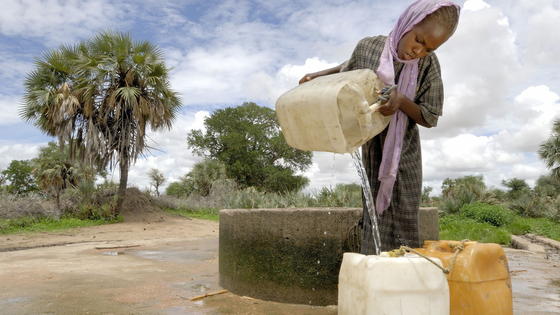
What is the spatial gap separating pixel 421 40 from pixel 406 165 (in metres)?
0.58

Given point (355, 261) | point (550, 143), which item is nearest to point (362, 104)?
point (355, 261)

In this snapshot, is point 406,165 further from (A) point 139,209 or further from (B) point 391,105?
(A) point 139,209

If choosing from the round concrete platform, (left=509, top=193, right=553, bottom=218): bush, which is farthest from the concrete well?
(left=509, top=193, right=553, bottom=218): bush

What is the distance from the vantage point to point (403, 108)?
77.6 inches

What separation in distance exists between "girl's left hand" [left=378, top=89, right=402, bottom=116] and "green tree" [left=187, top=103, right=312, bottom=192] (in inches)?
1089

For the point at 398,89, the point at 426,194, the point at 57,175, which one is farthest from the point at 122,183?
the point at 398,89

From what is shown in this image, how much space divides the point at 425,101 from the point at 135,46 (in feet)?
52.3

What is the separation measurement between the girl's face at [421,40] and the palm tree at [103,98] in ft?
48.2

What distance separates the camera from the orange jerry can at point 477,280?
167 cm

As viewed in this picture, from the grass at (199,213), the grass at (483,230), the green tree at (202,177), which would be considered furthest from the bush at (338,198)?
the green tree at (202,177)

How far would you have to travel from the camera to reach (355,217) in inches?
115

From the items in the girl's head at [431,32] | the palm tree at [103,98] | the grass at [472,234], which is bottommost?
the grass at [472,234]

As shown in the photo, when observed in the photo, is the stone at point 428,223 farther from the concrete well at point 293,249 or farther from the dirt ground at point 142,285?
the dirt ground at point 142,285

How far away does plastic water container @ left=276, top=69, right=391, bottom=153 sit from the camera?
5.71 feet
